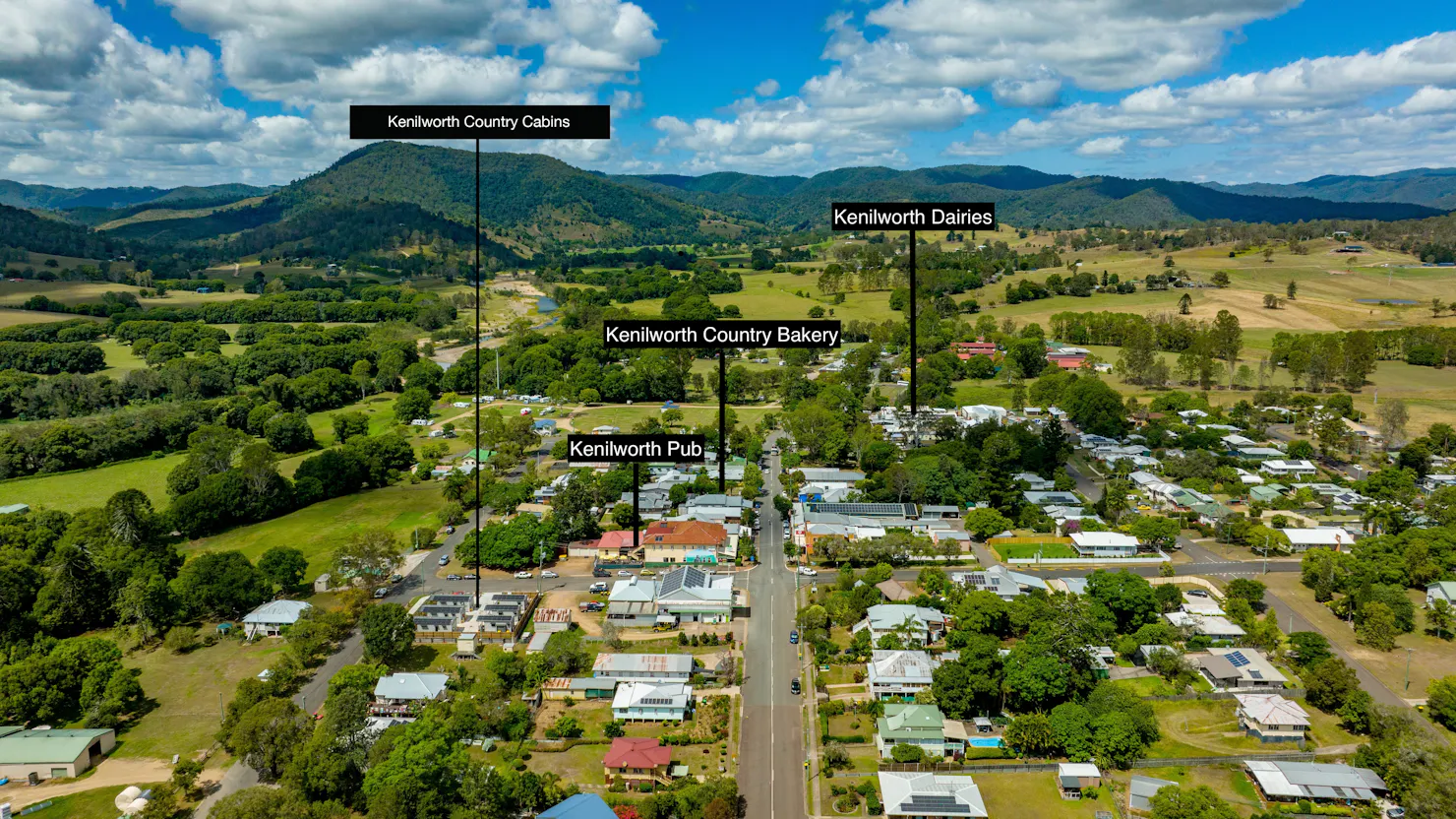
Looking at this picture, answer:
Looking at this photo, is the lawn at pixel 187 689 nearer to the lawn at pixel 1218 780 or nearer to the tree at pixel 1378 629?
the lawn at pixel 1218 780

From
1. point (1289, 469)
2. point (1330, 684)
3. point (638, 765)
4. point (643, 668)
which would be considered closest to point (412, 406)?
point (643, 668)

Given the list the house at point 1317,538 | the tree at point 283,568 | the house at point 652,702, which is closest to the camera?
the house at point 652,702

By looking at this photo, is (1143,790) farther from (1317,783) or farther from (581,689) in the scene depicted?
(581,689)

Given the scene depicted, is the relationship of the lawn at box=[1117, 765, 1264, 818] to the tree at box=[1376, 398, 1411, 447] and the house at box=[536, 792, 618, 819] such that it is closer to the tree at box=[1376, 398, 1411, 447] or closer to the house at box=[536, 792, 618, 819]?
the house at box=[536, 792, 618, 819]

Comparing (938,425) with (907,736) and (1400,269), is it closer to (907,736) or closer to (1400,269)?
(907,736)

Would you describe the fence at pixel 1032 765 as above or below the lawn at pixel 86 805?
above

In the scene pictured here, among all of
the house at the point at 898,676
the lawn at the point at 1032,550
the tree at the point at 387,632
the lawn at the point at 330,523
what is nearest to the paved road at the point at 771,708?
the house at the point at 898,676
